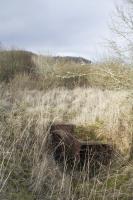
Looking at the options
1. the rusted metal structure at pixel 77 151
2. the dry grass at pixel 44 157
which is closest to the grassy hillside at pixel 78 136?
the dry grass at pixel 44 157

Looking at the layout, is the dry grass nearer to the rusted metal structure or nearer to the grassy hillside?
the grassy hillside

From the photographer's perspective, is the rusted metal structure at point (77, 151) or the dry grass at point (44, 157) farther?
the rusted metal structure at point (77, 151)

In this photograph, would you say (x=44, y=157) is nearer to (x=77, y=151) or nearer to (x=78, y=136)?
(x=77, y=151)

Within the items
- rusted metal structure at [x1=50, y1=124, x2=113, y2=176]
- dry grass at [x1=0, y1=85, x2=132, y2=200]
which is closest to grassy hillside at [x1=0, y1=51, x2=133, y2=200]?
dry grass at [x1=0, y1=85, x2=132, y2=200]

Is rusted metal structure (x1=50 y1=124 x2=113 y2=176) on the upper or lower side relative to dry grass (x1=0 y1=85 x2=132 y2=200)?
lower

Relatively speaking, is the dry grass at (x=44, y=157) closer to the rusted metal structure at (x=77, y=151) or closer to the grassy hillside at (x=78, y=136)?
the grassy hillside at (x=78, y=136)

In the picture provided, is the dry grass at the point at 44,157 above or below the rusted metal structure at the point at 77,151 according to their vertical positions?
above

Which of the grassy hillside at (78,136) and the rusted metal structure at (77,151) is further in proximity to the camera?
the rusted metal structure at (77,151)

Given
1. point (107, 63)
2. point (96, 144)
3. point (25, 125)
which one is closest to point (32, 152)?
point (25, 125)

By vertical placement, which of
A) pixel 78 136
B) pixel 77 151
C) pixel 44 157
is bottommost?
pixel 78 136

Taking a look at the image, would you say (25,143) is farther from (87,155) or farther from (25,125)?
(87,155)

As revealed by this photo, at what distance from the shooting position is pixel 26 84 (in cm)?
2164

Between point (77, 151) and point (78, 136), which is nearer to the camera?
point (77, 151)

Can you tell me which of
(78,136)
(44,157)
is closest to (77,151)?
(44,157)
